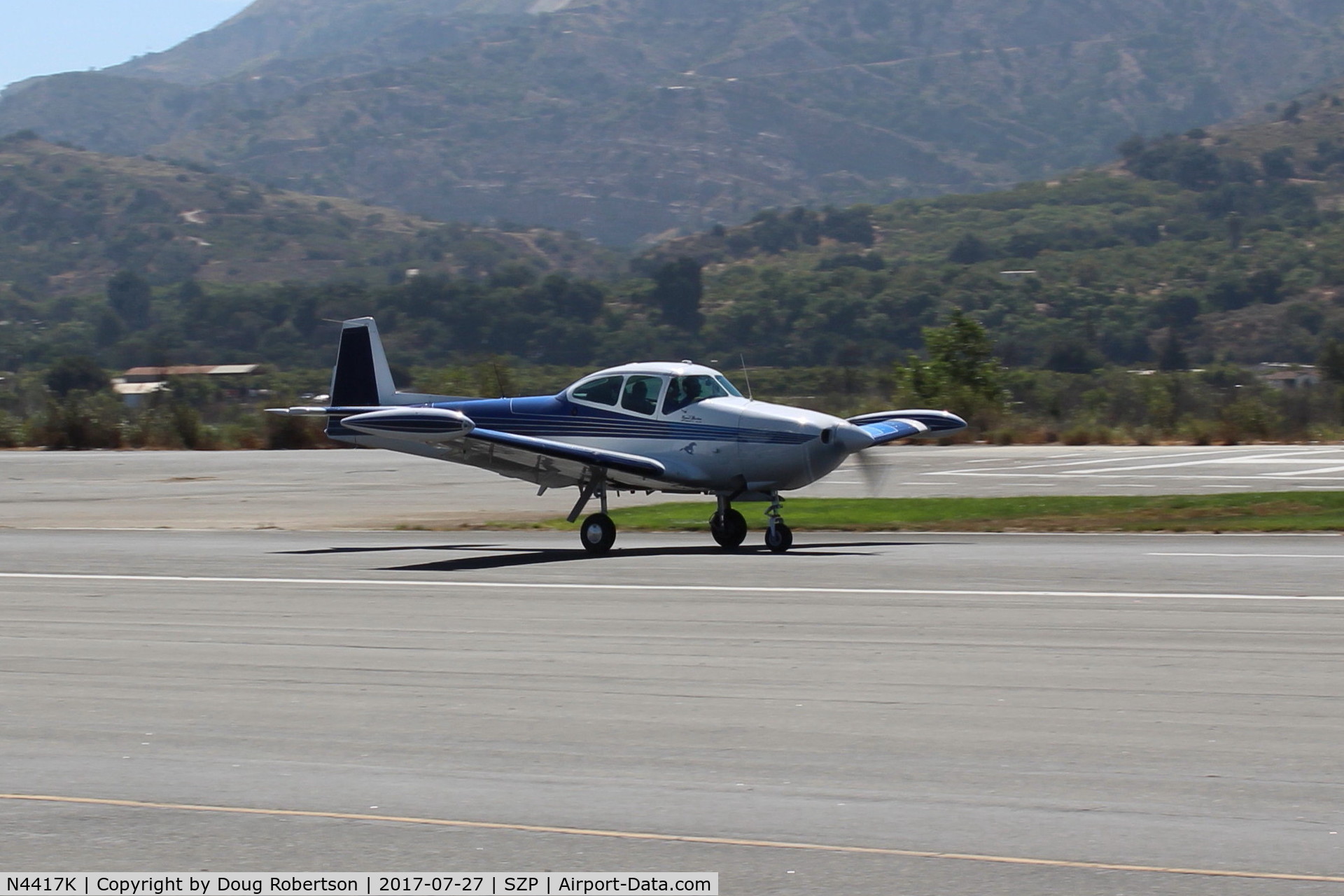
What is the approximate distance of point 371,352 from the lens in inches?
Result: 949

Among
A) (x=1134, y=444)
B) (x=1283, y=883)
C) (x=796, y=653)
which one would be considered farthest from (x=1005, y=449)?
(x=1283, y=883)

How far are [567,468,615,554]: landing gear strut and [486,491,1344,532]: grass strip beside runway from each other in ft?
11.0

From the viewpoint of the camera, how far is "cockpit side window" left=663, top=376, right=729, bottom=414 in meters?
20.9

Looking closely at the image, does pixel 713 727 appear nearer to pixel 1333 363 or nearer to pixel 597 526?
pixel 597 526

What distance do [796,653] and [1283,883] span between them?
574cm

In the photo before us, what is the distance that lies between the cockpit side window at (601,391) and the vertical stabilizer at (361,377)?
3.55 m

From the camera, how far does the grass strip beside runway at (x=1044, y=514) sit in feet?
74.0

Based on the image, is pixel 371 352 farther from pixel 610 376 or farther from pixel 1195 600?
pixel 1195 600

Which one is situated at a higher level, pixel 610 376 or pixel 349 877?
pixel 610 376

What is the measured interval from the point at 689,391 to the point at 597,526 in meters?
2.07

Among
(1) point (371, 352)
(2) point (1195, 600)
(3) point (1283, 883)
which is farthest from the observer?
(1) point (371, 352)

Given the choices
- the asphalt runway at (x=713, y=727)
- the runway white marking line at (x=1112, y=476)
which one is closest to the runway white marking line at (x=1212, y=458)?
the runway white marking line at (x=1112, y=476)

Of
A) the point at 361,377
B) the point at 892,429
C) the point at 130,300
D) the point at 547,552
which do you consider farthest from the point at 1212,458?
the point at 130,300

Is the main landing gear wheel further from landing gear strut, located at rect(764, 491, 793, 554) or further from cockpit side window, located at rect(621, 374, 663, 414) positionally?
cockpit side window, located at rect(621, 374, 663, 414)
